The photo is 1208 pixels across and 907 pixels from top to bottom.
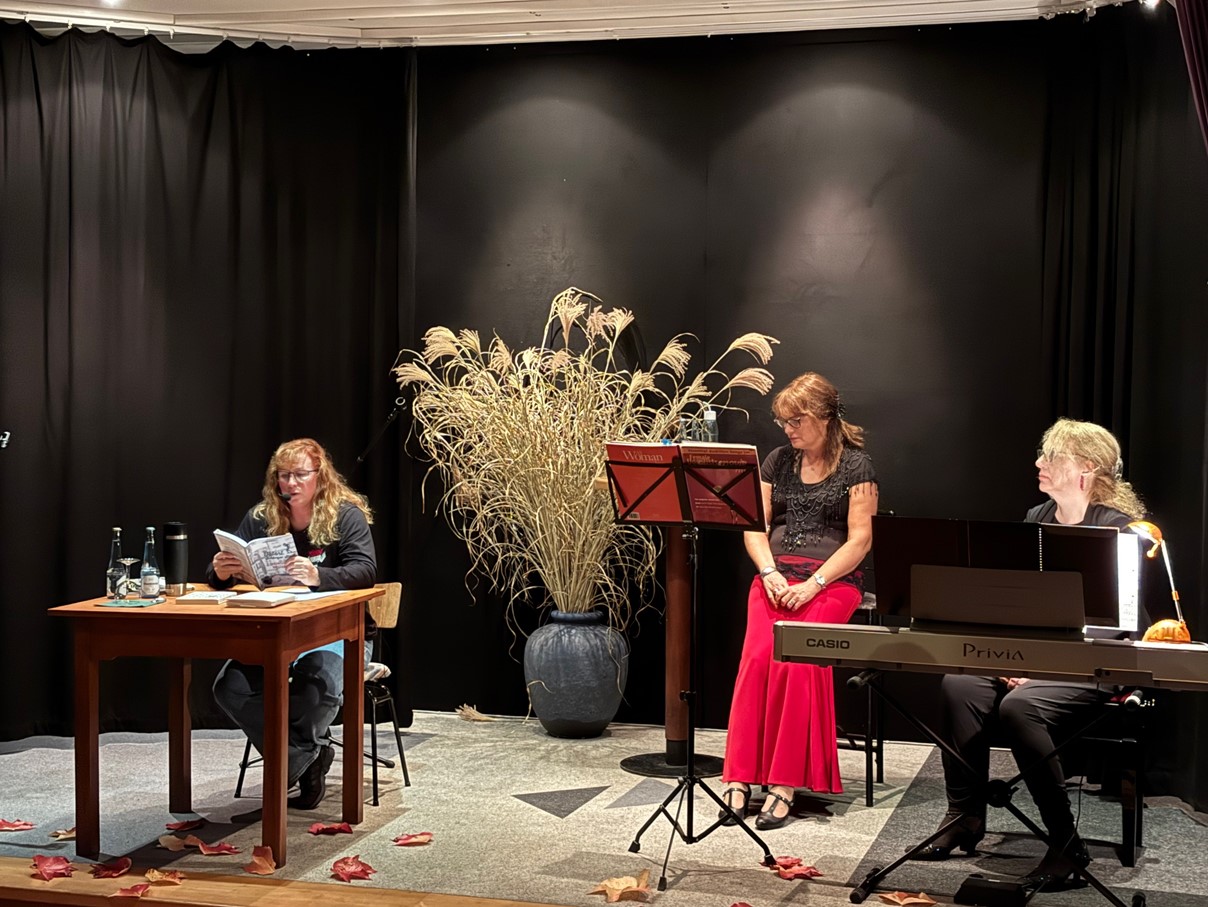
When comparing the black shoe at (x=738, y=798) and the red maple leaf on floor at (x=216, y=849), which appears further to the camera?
the black shoe at (x=738, y=798)

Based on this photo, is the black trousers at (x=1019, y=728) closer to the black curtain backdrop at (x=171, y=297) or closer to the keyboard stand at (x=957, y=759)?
the keyboard stand at (x=957, y=759)

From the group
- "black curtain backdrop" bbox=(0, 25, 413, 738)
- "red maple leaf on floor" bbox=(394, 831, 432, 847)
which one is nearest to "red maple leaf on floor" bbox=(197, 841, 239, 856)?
"red maple leaf on floor" bbox=(394, 831, 432, 847)

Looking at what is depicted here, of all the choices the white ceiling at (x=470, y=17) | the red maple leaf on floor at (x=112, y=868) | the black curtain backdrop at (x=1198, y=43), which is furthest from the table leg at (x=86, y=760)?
the black curtain backdrop at (x=1198, y=43)

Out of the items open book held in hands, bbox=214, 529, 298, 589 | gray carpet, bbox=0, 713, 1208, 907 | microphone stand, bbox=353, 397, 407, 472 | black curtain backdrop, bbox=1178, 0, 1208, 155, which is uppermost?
black curtain backdrop, bbox=1178, 0, 1208, 155

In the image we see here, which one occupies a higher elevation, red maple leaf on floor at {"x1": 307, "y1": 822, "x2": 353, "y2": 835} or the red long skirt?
A: the red long skirt

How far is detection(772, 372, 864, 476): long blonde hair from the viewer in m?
4.91

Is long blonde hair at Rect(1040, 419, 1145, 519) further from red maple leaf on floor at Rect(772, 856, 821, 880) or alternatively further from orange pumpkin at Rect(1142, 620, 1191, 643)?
red maple leaf on floor at Rect(772, 856, 821, 880)

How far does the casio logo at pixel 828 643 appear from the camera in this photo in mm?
3652

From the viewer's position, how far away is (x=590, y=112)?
250 inches

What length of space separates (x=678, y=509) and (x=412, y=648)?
2641mm

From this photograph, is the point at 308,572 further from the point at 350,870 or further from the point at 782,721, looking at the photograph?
the point at 782,721

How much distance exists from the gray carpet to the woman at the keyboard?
0.13 m

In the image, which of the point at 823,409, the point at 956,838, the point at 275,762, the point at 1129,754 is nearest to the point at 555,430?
the point at 823,409

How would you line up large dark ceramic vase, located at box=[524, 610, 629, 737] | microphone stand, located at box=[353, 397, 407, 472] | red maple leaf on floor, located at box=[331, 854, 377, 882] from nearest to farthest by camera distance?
red maple leaf on floor, located at box=[331, 854, 377, 882]
large dark ceramic vase, located at box=[524, 610, 629, 737]
microphone stand, located at box=[353, 397, 407, 472]
